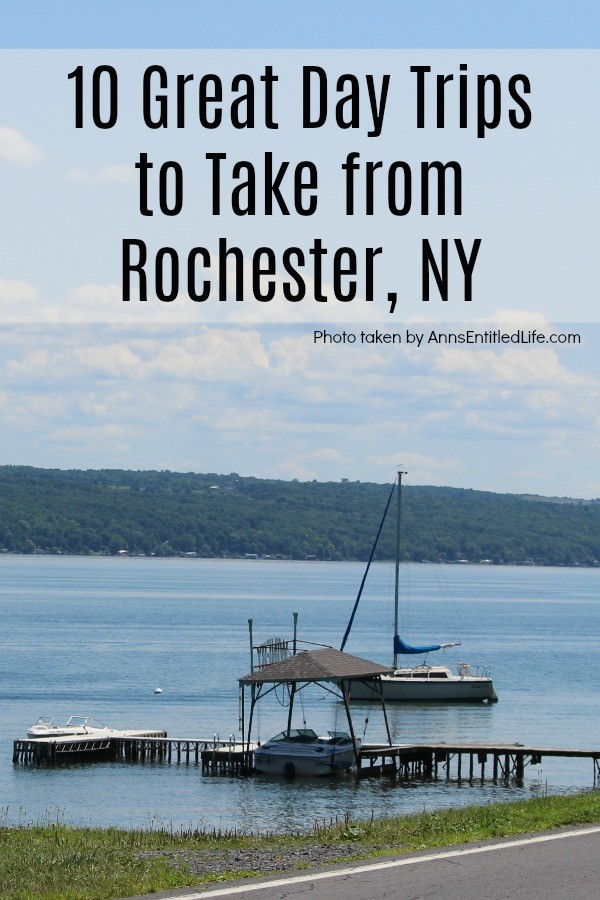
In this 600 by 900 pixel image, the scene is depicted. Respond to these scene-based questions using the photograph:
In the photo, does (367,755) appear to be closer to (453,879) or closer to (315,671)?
(315,671)

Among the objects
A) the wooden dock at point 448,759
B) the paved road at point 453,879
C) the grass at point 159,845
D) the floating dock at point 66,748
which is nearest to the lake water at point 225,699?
the wooden dock at point 448,759

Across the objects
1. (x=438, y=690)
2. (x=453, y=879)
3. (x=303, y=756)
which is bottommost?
(x=438, y=690)

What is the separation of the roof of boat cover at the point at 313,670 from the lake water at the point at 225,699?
11.5 ft

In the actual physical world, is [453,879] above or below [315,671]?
below

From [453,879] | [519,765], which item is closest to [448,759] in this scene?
[519,765]

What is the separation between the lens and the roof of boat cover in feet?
139

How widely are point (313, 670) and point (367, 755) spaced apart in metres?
4.76

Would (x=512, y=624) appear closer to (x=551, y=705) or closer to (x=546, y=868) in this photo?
(x=551, y=705)

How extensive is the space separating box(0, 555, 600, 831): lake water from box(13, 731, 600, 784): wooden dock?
0.90 meters

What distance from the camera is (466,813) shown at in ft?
84.4

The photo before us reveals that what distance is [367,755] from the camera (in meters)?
45.0

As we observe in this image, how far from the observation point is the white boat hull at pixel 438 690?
240 ft

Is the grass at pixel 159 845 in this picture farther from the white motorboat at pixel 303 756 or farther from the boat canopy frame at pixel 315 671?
the white motorboat at pixel 303 756

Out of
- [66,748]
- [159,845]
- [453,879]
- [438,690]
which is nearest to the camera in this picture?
[453,879]
